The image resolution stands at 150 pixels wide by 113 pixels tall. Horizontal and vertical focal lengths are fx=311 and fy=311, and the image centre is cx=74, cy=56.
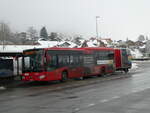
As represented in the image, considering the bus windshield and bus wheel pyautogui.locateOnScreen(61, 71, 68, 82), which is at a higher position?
the bus windshield

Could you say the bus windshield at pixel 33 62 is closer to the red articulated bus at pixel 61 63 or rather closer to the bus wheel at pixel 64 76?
the red articulated bus at pixel 61 63

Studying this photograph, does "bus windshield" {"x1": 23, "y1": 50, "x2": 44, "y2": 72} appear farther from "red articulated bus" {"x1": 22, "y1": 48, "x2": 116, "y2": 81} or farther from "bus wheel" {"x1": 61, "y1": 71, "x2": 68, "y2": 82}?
"bus wheel" {"x1": 61, "y1": 71, "x2": 68, "y2": 82}

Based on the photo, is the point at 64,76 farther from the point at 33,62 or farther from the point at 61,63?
the point at 33,62

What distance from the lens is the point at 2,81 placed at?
25.6m

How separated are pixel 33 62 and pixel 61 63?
92.6 inches

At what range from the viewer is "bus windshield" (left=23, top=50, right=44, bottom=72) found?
72.0 feet

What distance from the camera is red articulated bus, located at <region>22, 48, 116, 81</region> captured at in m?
22.0

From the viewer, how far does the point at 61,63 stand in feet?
77.2

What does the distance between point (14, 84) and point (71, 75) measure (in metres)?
4.51

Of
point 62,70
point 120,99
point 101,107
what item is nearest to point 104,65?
point 62,70

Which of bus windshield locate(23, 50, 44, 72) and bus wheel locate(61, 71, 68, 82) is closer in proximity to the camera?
bus windshield locate(23, 50, 44, 72)

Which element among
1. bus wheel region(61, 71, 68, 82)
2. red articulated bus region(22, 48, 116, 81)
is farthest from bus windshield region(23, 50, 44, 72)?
bus wheel region(61, 71, 68, 82)

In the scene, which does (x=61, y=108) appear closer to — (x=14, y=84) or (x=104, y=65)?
(x=14, y=84)

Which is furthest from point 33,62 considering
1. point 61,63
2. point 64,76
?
point 64,76
